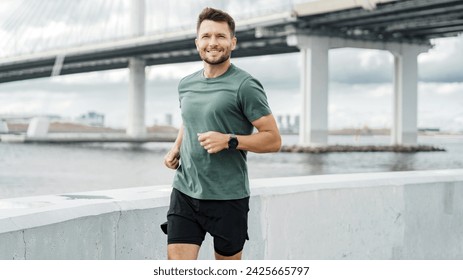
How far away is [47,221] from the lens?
308 centimetres

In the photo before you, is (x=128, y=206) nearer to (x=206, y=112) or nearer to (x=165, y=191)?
(x=165, y=191)

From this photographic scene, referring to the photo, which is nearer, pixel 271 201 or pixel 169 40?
pixel 271 201

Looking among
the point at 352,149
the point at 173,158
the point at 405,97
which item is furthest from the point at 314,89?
the point at 173,158

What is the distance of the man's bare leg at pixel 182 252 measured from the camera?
2803mm

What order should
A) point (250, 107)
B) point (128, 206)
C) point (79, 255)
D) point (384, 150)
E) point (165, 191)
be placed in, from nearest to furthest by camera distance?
point (250, 107), point (79, 255), point (128, 206), point (165, 191), point (384, 150)

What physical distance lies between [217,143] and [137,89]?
67.0 meters

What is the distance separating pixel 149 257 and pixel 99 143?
6979cm

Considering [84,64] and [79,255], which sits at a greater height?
[84,64]

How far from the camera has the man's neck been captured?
276 cm

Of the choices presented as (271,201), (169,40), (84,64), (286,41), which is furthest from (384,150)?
(271,201)

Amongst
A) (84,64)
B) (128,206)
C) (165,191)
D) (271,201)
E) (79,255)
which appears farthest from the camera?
(84,64)

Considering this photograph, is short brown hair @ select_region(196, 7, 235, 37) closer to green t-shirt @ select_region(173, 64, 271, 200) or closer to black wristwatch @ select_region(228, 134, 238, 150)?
green t-shirt @ select_region(173, 64, 271, 200)

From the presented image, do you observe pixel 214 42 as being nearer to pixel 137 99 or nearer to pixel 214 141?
pixel 214 141

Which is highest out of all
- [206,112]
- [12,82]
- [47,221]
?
[12,82]
